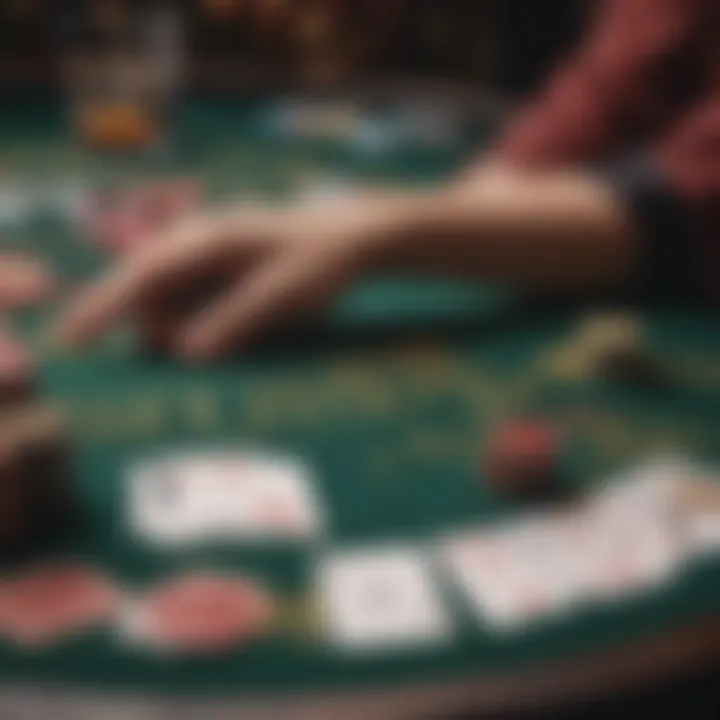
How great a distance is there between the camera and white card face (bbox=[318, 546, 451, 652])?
694 mm

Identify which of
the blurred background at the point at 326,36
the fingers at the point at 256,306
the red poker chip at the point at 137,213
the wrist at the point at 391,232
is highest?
the blurred background at the point at 326,36

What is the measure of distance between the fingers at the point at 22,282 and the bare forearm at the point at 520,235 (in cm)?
24

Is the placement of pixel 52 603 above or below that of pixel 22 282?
below

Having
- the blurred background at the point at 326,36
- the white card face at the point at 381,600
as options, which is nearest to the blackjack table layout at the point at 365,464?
the white card face at the point at 381,600

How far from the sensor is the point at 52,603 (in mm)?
694

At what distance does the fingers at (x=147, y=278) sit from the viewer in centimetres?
99

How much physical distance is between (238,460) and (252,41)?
1.22m

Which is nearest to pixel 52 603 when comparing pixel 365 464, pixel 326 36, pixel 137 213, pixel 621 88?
pixel 365 464

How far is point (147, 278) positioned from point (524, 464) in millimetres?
300

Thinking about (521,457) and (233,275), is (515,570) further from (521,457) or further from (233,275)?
(233,275)

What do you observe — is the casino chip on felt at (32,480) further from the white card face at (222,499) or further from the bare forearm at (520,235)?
the bare forearm at (520,235)

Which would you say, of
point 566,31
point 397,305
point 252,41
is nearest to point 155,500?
point 397,305

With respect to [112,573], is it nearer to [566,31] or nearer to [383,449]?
[383,449]

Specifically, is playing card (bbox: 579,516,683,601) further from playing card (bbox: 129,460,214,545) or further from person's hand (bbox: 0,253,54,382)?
person's hand (bbox: 0,253,54,382)
